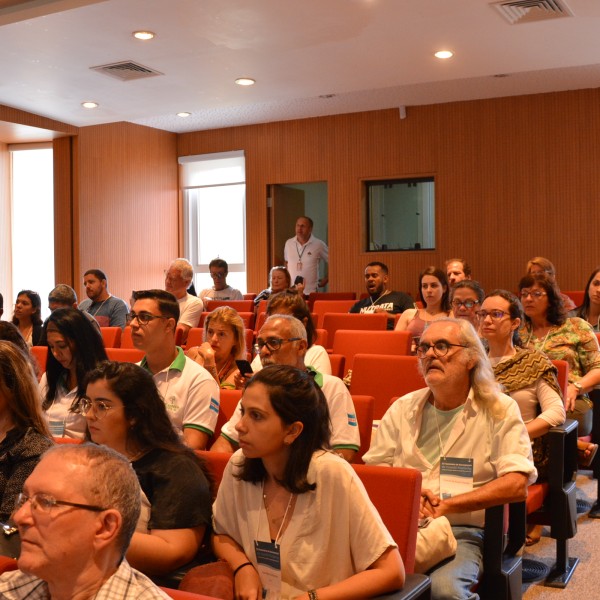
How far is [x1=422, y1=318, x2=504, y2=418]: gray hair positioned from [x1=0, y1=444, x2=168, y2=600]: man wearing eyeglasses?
1.51 m

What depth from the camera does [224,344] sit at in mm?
3947

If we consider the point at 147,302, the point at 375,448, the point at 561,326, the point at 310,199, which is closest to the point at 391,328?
the point at 561,326

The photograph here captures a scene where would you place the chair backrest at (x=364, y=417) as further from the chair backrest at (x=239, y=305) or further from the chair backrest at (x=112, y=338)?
the chair backrest at (x=239, y=305)

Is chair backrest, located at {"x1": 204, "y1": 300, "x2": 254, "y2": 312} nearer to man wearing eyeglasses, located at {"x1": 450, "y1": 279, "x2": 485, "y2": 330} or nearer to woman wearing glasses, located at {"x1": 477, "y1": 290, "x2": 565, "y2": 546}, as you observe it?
man wearing eyeglasses, located at {"x1": 450, "y1": 279, "x2": 485, "y2": 330}

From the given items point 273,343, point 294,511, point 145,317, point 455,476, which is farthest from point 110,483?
point 145,317

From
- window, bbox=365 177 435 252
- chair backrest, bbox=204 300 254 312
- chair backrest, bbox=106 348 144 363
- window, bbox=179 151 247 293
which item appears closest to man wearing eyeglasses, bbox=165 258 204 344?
chair backrest, bbox=204 300 254 312

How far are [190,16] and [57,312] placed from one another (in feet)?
10.7

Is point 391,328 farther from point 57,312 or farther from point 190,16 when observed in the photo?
point 57,312

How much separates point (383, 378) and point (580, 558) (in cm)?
122

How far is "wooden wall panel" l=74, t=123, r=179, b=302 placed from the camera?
1049cm

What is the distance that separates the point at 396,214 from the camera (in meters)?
10.5

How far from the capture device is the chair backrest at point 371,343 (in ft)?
15.8

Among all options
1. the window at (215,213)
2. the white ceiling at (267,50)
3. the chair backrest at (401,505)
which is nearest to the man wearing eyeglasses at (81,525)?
the chair backrest at (401,505)

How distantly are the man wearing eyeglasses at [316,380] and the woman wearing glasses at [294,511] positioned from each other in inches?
25.0
